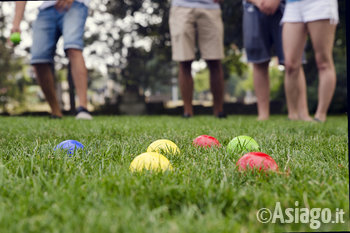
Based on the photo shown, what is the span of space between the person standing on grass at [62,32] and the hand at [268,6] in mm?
2244

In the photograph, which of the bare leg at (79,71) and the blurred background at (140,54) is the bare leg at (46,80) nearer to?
the bare leg at (79,71)

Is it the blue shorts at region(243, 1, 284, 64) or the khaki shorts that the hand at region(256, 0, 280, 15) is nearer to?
the blue shorts at region(243, 1, 284, 64)

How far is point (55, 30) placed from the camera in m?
4.27

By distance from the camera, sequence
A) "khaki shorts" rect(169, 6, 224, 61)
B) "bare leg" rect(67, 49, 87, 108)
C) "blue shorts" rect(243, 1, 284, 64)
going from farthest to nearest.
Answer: "khaki shorts" rect(169, 6, 224, 61), "blue shorts" rect(243, 1, 284, 64), "bare leg" rect(67, 49, 87, 108)

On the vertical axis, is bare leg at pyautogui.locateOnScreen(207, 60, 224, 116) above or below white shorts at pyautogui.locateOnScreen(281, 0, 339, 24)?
below

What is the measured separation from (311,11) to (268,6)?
0.64 metres

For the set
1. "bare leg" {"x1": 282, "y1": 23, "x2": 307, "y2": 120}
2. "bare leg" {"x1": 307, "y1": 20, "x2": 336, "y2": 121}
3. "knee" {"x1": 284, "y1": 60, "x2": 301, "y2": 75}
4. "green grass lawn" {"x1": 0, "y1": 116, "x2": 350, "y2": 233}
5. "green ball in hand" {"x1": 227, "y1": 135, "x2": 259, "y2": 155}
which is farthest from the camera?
"knee" {"x1": 284, "y1": 60, "x2": 301, "y2": 75}

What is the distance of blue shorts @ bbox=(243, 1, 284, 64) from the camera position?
4.38m

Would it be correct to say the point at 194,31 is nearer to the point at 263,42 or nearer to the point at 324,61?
the point at 263,42

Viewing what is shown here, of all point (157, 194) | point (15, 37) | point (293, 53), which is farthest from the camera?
point (15, 37)

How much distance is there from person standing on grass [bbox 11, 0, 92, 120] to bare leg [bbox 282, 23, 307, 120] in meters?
2.56

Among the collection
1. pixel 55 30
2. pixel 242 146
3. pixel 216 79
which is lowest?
Result: pixel 242 146

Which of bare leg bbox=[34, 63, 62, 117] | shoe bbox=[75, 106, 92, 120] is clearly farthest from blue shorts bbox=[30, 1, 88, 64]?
shoe bbox=[75, 106, 92, 120]

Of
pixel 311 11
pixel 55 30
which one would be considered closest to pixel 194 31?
pixel 311 11
